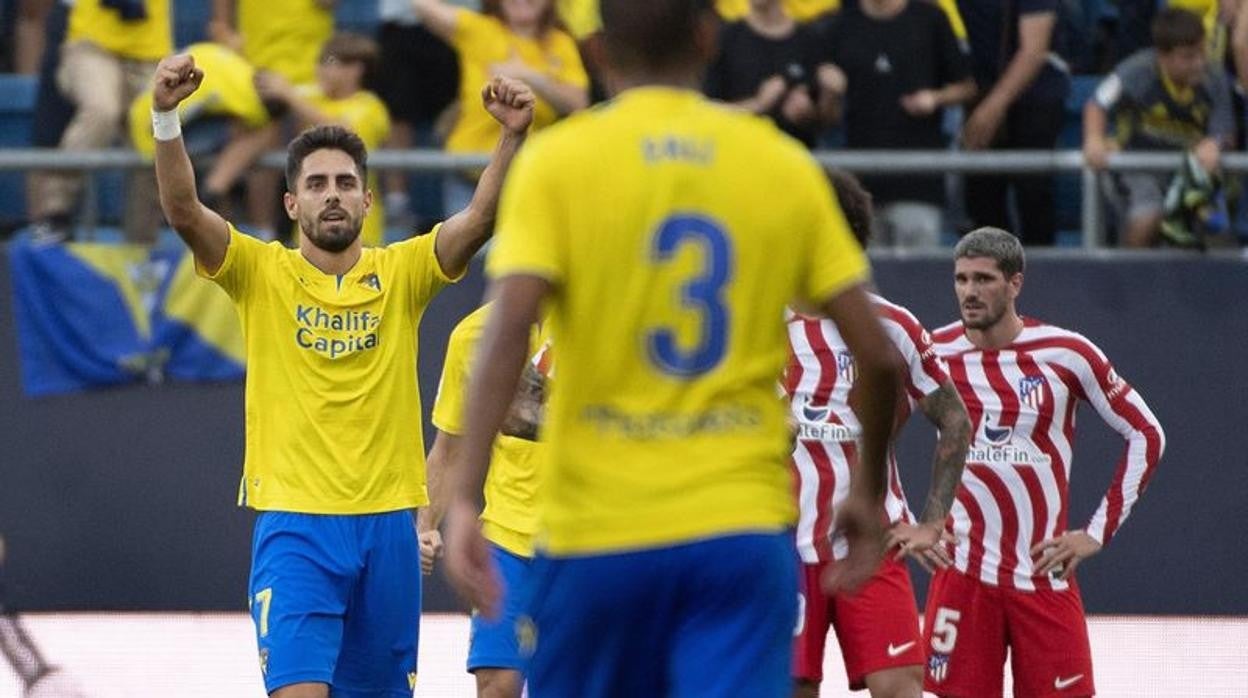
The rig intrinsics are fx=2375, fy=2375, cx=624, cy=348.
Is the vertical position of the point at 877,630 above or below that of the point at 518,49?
below

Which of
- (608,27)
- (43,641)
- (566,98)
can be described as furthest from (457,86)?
(608,27)

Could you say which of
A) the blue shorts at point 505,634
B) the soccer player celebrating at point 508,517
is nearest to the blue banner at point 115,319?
the soccer player celebrating at point 508,517

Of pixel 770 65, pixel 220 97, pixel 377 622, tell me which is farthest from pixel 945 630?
pixel 220 97

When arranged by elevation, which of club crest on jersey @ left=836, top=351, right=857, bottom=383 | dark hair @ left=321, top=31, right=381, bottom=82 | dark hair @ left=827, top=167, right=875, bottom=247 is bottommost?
club crest on jersey @ left=836, top=351, right=857, bottom=383

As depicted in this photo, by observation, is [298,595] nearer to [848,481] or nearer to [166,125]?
[166,125]

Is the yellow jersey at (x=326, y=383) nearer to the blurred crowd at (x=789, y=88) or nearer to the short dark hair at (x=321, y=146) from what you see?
the short dark hair at (x=321, y=146)

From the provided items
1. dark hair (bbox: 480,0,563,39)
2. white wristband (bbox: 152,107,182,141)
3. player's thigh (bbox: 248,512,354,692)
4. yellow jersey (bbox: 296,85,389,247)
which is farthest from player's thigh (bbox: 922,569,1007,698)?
yellow jersey (bbox: 296,85,389,247)

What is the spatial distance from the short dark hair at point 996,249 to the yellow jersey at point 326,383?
1883mm

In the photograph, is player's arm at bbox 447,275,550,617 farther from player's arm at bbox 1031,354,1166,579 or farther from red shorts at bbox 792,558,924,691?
player's arm at bbox 1031,354,1166,579

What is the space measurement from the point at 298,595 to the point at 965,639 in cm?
236

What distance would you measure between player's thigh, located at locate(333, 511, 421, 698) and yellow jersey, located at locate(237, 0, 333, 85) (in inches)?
210

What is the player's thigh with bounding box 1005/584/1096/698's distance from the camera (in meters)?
7.94

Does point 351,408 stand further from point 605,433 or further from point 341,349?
point 605,433

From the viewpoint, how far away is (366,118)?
1202 centimetres
